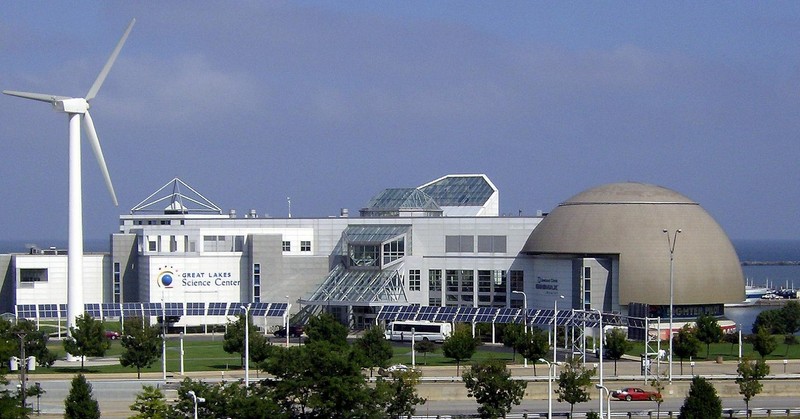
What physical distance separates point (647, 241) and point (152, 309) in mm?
47015

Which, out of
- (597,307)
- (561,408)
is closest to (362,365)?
(561,408)

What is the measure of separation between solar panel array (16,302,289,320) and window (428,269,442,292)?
1440 cm

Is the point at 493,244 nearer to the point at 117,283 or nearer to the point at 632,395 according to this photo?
the point at 117,283

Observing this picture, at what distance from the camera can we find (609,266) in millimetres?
123375

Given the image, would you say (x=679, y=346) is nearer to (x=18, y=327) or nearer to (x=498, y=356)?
(x=498, y=356)

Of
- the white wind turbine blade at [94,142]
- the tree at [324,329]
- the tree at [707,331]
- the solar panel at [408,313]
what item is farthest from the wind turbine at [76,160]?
the tree at [707,331]

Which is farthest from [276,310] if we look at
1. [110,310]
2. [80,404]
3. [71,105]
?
[80,404]

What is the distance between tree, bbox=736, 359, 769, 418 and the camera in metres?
76.1

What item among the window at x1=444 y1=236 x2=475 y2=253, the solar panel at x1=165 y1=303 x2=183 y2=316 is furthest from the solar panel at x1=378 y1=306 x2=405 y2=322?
the solar panel at x1=165 y1=303 x2=183 y2=316

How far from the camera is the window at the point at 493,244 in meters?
132

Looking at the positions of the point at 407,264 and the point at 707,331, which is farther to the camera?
the point at 407,264

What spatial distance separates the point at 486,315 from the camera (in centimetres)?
12081

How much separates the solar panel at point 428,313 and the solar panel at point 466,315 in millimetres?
2211

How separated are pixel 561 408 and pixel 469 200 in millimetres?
73568
